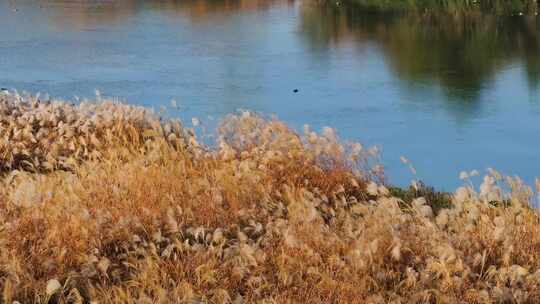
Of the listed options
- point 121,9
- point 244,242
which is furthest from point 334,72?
point 121,9

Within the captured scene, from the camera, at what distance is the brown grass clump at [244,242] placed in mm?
5090

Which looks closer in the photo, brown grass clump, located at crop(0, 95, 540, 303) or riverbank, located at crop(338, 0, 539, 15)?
brown grass clump, located at crop(0, 95, 540, 303)

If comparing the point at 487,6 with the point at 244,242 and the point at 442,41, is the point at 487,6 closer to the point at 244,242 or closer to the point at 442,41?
the point at 442,41

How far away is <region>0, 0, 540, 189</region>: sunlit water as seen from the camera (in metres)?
12.8

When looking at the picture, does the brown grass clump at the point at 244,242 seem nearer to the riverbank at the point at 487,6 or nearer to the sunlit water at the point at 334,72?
the sunlit water at the point at 334,72

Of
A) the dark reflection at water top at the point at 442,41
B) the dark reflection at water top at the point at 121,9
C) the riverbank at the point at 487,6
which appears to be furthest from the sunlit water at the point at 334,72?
the riverbank at the point at 487,6

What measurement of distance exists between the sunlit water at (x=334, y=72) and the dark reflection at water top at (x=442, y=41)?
0.04 meters

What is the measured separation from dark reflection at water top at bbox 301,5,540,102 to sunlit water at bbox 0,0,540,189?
0.14ft

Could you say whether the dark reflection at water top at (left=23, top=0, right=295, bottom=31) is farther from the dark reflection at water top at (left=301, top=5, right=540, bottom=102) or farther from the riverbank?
the riverbank

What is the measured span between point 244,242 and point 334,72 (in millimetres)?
12571

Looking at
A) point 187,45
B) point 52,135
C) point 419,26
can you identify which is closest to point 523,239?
point 52,135

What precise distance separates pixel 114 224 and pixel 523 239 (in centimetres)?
233

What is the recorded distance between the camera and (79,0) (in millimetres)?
35094

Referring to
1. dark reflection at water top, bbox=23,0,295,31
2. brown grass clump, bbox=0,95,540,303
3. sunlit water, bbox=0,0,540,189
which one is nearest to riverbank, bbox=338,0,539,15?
sunlit water, bbox=0,0,540,189
